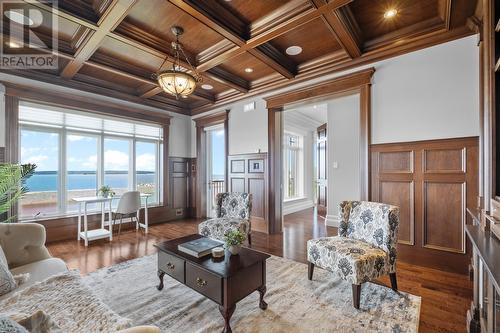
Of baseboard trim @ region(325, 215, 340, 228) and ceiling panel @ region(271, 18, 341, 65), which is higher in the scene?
ceiling panel @ region(271, 18, 341, 65)

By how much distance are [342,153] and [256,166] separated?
6.14ft

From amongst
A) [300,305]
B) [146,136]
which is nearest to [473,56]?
[300,305]

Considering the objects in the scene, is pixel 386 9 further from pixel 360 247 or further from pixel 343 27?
pixel 360 247

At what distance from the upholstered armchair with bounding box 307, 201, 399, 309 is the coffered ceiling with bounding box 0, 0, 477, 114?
6.92 feet

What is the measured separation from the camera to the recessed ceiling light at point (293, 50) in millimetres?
3268

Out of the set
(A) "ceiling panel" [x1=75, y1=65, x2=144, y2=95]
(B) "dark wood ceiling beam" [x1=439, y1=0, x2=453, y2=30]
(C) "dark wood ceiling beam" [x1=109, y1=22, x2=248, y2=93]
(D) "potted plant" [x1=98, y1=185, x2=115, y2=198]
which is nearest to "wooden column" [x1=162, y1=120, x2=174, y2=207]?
(A) "ceiling panel" [x1=75, y1=65, x2=144, y2=95]

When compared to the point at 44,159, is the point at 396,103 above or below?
above

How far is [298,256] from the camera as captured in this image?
328cm

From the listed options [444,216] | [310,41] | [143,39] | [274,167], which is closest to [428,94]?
[444,216]

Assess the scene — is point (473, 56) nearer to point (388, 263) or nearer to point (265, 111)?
point (388, 263)

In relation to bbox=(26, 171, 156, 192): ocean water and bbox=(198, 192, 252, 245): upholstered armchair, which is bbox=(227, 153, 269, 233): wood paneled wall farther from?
bbox=(26, 171, 156, 192): ocean water

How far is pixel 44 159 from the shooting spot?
4031mm

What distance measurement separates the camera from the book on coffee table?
206 cm

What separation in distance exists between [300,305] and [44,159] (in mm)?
4740
